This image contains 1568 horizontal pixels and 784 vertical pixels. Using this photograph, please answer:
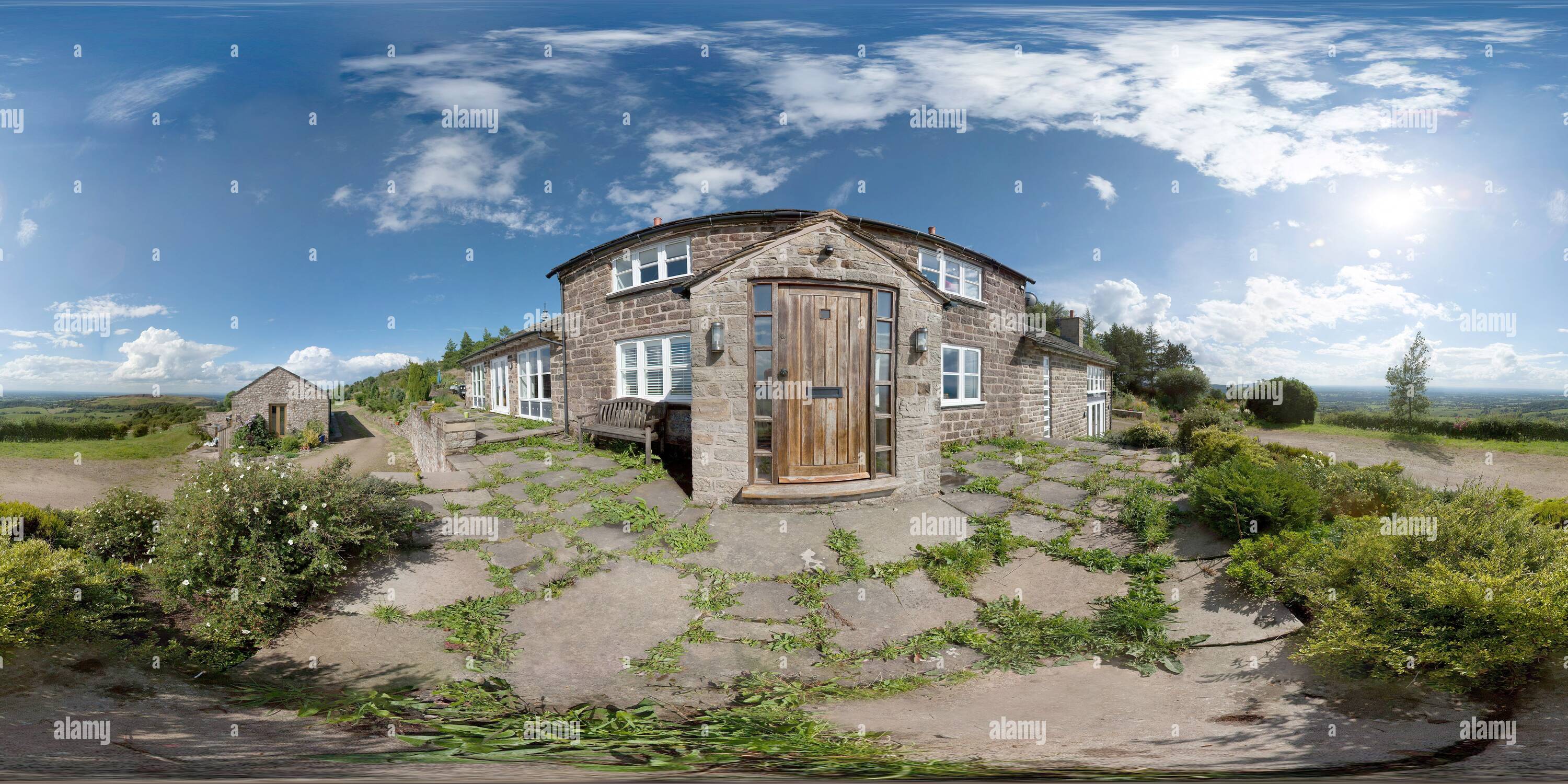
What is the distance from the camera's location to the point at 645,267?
11812 mm

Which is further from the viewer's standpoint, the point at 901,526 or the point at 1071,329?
the point at 1071,329

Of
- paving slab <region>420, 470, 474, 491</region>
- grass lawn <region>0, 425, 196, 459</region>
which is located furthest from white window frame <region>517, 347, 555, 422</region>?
grass lawn <region>0, 425, 196, 459</region>

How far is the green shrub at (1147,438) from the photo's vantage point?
10977mm

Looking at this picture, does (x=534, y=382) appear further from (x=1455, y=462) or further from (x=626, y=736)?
(x=1455, y=462)

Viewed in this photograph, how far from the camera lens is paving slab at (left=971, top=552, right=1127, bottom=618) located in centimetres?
415

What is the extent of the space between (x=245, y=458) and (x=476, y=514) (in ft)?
6.50

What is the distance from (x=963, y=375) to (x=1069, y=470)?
4.01 metres

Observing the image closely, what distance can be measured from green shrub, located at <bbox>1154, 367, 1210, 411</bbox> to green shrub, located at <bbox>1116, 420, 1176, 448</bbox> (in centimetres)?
1586

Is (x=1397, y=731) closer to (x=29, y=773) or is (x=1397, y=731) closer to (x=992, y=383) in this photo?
(x=29, y=773)

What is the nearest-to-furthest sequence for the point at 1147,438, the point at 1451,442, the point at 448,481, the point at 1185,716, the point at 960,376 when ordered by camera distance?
the point at 1185,716 < the point at 448,481 < the point at 1147,438 < the point at 960,376 < the point at 1451,442

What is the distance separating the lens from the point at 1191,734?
8.12 feet

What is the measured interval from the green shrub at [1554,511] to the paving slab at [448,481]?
37.6 feet

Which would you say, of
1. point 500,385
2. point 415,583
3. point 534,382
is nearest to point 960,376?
point 415,583

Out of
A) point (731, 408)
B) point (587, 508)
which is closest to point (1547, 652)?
point (731, 408)
